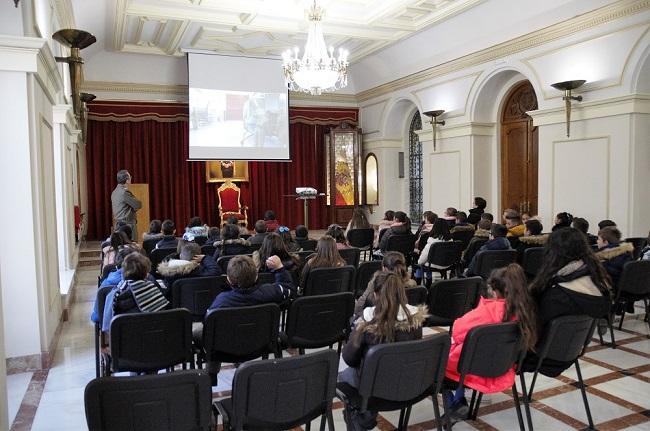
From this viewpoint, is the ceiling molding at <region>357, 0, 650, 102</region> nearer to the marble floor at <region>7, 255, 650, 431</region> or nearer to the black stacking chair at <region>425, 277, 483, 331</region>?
the marble floor at <region>7, 255, 650, 431</region>

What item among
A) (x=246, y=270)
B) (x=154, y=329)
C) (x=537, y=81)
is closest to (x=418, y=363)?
(x=246, y=270)

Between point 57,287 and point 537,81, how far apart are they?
741cm

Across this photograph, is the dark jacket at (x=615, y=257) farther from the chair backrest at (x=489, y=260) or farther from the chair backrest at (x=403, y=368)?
the chair backrest at (x=403, y=368)

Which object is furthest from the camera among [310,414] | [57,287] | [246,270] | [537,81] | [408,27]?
[408,27]

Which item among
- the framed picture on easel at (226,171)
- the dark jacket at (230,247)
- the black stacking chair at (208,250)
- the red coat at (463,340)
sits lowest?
the red coat at (463,340)

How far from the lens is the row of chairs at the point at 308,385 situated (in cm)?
196

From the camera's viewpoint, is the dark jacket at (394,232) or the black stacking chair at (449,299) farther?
the dark jacket at (394,232)

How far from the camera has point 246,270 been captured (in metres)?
3.32

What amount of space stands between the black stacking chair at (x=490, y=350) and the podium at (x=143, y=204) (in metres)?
9.88

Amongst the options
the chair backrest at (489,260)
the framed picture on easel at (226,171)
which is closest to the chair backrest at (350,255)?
the chair backrest at (489,260)

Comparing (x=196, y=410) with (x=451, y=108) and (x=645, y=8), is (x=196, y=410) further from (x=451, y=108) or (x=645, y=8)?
(x=451, y=108)

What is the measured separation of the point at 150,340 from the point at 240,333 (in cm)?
51

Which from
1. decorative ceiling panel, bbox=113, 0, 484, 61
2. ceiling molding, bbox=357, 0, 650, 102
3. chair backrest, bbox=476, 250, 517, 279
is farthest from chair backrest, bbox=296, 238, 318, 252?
ceiling molding, bbox=357, 0, 650, 102

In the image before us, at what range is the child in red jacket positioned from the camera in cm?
282
